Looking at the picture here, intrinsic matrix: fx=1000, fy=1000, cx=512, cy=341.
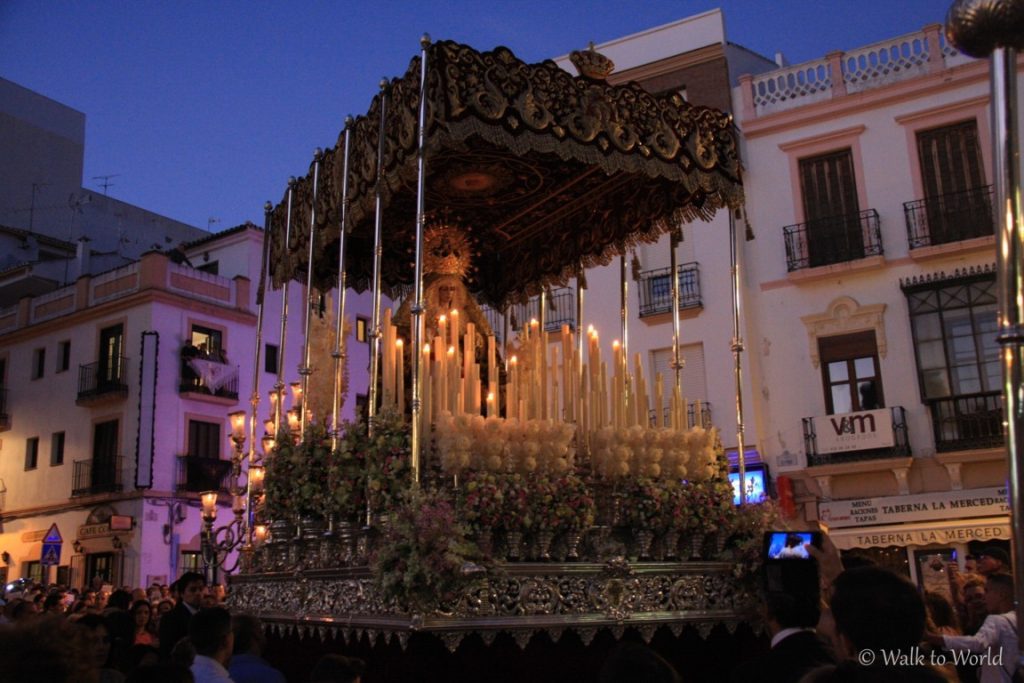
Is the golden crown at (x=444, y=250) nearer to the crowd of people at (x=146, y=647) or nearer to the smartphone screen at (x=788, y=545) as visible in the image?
the crowd of people at (x=146, y=647)

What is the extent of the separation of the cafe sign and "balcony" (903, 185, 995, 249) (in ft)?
13.6

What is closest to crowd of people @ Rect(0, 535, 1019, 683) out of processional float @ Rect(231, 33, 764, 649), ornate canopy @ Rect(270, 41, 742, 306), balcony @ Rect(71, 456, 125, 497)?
processional float @ Rect(231, 33, 764, 649)

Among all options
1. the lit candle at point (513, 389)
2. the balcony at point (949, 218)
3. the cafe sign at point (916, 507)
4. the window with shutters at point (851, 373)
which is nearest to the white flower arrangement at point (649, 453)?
the lit candle at point (513, 389)

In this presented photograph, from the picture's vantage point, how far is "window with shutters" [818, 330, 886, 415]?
1706 cm

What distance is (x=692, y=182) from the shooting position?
7.84m

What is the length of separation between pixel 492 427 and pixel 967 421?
12.4 meters

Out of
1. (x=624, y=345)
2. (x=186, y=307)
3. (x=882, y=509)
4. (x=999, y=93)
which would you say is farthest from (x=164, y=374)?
(x=999, y=93)

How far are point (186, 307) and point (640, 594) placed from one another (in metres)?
20.1

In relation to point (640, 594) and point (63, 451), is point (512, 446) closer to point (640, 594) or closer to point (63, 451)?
point (640, 594)

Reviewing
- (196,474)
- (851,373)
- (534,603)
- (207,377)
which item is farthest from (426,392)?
(207,377)

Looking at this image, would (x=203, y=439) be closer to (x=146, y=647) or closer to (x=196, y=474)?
(x=196, y=474)

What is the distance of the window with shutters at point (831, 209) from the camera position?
1762 centimetres

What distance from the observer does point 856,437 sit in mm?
16688

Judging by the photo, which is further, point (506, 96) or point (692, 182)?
point (692, 182)
